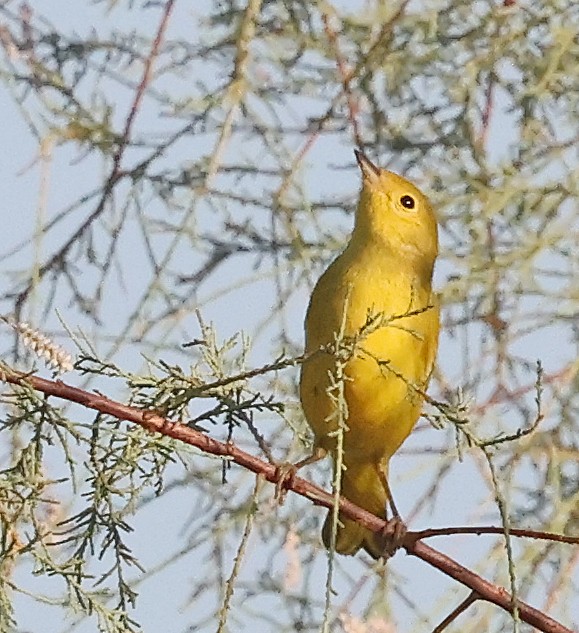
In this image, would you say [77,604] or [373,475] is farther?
[373,475]

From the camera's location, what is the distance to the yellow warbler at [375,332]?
2.13m

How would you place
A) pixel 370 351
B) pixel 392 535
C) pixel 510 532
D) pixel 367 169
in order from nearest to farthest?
pixel 510 532 < pixel 392 535 < pixel 370 351 < pixel 367 169

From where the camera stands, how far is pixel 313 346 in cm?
219

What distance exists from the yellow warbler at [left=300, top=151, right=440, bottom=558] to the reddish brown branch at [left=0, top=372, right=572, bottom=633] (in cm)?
41

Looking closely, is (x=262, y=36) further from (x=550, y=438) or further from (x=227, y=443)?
(x=227, y=443)

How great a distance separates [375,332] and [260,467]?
0.66 metres

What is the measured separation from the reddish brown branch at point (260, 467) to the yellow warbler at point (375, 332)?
408 mm

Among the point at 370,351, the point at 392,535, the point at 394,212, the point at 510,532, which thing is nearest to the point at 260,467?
the point at 510,532

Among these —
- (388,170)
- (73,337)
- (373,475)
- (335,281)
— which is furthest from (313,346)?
(73,337)

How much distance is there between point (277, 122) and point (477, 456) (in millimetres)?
649

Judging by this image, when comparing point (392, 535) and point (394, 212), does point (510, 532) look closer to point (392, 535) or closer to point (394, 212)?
point (392, 535)

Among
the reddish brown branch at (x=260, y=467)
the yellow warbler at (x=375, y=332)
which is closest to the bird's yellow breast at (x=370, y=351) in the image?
the yellow warbler at (x=375, y=332)

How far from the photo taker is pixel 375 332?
209 cm

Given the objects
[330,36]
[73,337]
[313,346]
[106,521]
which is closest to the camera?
[73,337]
